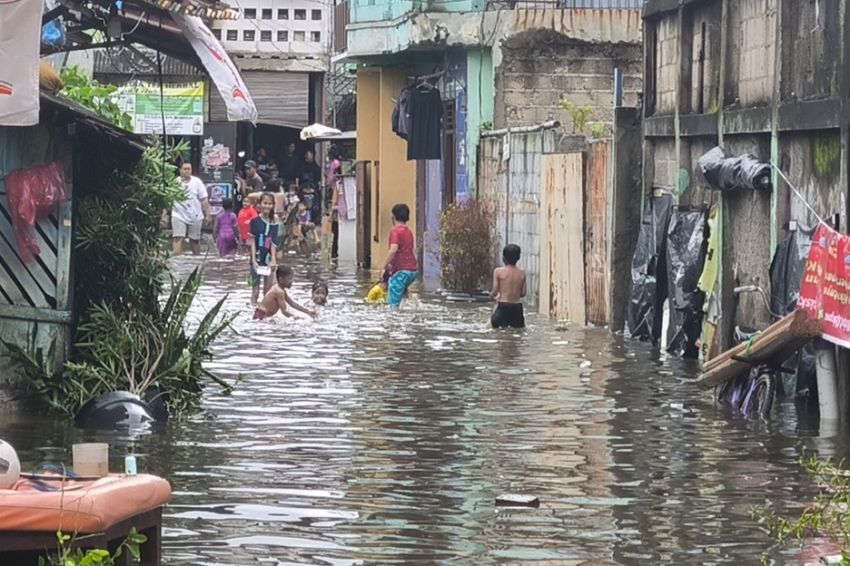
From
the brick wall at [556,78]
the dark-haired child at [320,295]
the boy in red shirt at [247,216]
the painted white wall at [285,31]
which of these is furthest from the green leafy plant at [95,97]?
the painted white wall at [285,31]

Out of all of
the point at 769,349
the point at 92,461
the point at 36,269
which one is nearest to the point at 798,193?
Answer: the point at 769,349

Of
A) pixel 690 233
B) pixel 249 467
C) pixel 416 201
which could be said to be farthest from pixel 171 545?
pixel 416 201

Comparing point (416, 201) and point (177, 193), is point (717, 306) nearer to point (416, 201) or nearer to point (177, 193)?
point (177, 193)

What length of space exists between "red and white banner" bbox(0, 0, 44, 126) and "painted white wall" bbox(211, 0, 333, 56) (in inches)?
1532

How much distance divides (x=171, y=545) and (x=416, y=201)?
83.8ft

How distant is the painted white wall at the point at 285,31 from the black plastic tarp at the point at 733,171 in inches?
1308

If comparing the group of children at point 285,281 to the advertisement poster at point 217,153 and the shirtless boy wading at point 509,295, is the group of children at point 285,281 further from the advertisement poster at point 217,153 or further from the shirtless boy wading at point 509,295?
the advertisement poster at point 217,153

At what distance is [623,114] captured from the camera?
2130 centimetres

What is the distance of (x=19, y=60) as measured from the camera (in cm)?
1089

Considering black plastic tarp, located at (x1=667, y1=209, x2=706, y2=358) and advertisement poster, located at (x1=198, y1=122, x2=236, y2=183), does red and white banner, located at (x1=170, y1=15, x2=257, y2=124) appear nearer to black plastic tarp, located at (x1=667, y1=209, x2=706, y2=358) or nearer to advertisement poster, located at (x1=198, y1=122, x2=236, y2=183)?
black plastic tarp, located at (x1=667, y1=209, x2=706, y2=358)

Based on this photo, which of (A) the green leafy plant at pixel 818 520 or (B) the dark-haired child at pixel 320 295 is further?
(B) the dark-haired child at pixel 320 295

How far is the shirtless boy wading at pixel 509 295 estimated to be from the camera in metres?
21.1

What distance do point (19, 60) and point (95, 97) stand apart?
4655mm

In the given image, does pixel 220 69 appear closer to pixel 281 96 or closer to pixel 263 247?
pixel 263 247
